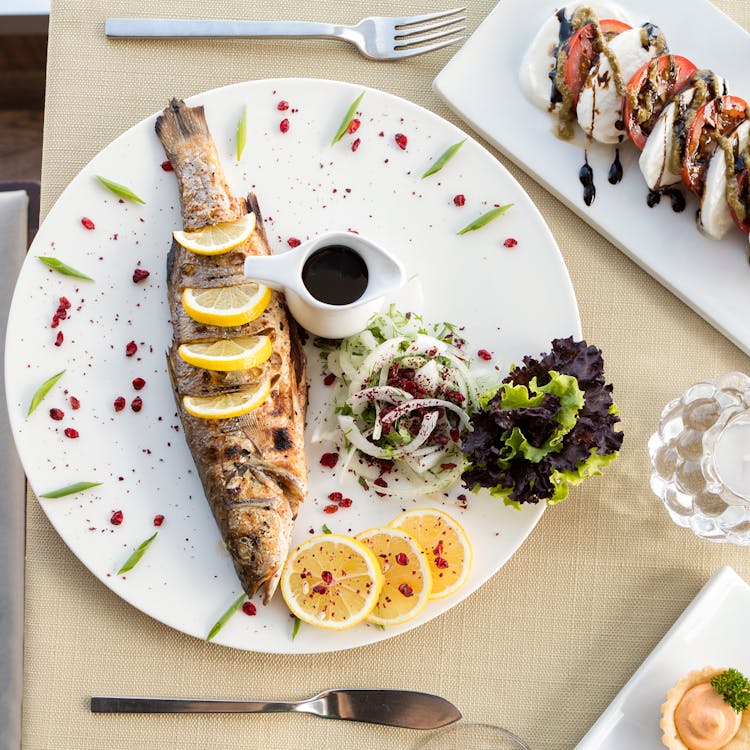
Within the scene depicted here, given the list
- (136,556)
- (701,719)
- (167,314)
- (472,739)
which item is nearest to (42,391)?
(167,314)

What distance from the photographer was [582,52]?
271cm

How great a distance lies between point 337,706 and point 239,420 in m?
0.98

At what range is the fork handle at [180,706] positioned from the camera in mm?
2701

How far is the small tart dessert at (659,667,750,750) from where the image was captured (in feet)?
8.43

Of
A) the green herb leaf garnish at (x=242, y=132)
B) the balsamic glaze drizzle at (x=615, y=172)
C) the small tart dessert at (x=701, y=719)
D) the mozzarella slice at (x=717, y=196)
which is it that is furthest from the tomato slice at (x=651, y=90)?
the small tart dessert at (x=701, y=719)

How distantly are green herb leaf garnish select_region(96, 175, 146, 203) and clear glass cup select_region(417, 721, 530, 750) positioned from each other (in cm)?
197

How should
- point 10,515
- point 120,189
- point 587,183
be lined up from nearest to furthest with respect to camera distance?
point 120,189 → point 587,183 → point 10,515

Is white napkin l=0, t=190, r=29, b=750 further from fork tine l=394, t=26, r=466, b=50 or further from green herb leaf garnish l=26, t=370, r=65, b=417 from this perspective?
fork tine l=394, t=26, r=466, b=50

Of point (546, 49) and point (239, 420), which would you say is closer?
point (239, 420)

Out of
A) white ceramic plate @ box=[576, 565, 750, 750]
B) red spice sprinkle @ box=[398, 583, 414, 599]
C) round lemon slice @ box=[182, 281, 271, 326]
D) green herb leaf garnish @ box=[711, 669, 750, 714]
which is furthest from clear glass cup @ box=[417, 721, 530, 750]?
round lemon slice @ box=[182, 281, 271, 326]

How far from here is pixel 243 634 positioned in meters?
2.65

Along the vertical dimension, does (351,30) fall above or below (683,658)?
above

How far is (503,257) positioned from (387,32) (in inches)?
34.1

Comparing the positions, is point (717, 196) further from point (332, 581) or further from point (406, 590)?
point (332, 581)
